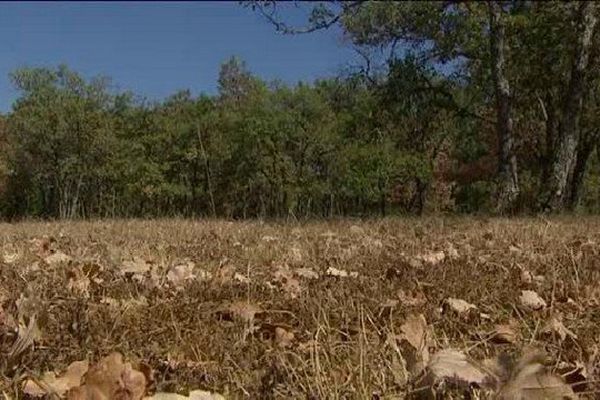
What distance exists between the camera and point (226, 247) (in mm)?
4590

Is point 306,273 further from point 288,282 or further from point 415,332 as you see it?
point 415,332

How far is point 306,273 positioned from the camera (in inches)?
122

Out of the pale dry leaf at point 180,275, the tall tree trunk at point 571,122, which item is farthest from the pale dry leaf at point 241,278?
the tall tree trunk at point 571,122

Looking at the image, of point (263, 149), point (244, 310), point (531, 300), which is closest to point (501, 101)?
point (531, 300)

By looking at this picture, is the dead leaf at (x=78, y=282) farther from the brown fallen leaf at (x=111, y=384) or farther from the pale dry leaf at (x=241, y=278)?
the brown fallen leaf at (x=111, y=384)

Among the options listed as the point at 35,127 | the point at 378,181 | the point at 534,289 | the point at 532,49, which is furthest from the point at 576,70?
the point at 35,127

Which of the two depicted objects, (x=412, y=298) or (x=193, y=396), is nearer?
(x=193, y=396)

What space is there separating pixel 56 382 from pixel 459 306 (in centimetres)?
133

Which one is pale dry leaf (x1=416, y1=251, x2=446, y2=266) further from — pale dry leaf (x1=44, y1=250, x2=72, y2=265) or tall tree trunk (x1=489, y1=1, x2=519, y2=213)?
tall tree trunk (x1=489, y1=1, x2=519, y2=213)

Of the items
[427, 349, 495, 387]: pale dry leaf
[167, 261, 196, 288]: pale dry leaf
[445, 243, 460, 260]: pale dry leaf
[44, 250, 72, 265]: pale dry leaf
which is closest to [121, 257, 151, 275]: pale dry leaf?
[167, 261, 196, 288]: pale dry leaf

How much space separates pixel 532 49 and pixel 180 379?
65.7 ft

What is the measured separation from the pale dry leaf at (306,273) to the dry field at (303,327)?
14mm

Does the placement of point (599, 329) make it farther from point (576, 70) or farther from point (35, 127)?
point (35, 127)

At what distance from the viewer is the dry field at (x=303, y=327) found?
1375mm
